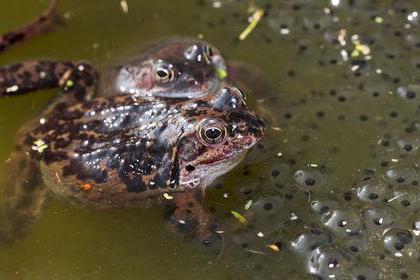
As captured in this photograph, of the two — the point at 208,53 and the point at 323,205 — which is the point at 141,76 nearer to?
the point at 208,53

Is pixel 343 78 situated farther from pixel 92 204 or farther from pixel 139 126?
pixel 92 204

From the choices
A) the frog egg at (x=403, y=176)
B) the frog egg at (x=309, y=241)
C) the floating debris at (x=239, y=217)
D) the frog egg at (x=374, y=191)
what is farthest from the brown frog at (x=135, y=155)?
the frog egg at (x=403, y=176)

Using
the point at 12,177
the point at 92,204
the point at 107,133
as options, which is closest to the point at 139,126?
the point at 107,133

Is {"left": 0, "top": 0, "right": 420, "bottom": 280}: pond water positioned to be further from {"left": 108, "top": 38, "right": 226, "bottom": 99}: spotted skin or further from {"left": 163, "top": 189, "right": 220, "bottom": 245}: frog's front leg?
Answer: {"left": 108, "top": 38, "right": 226, "bottom": 99}: spotted skin

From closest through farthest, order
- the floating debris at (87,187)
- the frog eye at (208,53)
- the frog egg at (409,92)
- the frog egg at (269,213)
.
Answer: the frog egg at (269,213) → the floating debris at (87,187) → the frog egg at (409,92) → the frog eye at (208,53)

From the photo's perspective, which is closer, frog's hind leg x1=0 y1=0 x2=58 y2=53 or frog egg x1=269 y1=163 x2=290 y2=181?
frog egg x1=269 y1=163 x2=290 y2=181

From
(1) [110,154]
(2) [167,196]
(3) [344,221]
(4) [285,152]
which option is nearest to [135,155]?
(1) [110,154]

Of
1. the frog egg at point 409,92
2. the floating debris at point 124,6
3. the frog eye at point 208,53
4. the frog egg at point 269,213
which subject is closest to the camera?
the frog egg at point 269,213

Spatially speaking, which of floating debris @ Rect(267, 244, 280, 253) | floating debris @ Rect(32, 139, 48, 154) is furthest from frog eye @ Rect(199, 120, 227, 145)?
floating debris @ Rect(32, 139, 48, 154)

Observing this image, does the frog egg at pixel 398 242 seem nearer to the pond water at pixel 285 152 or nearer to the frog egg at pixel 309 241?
the pond water at pixel 285 152
